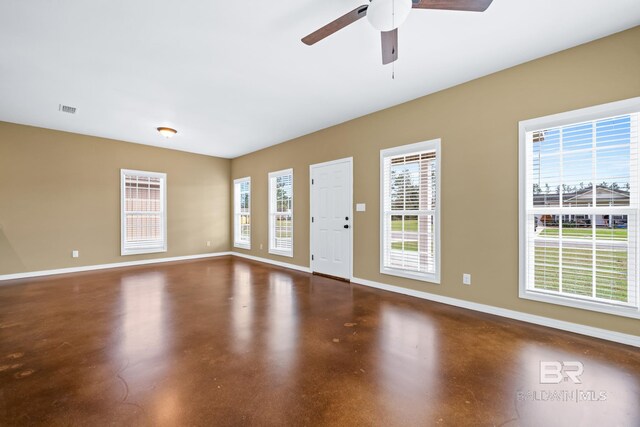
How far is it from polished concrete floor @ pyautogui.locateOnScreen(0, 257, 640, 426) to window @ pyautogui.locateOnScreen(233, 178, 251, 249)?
3.70 metres

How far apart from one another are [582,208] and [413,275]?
1.94m

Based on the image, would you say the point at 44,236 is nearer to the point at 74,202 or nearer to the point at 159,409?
the point at 74,202

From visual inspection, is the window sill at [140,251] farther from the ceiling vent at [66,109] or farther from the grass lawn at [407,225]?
the grass lawn at [407,225]

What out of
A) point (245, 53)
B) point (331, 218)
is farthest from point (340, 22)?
point (331, 218)

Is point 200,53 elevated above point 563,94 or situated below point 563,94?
above

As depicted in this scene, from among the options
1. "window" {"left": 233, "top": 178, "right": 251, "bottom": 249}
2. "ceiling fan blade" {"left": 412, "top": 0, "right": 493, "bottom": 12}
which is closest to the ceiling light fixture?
"ceiling fan blade" {"left": 412, "top": 0, "right": 493, "bottom": 12}

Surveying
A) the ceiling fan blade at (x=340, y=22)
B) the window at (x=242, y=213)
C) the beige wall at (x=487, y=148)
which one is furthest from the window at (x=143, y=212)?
the ceiling fan blade at (x=340, y=22)

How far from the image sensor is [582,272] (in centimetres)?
268

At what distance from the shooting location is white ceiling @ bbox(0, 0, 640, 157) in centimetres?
221

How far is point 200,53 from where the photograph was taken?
2.77 m

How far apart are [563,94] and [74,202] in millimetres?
7725

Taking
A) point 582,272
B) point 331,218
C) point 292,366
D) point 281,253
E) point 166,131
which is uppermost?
point 166,131

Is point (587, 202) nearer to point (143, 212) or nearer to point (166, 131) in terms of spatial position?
point (166, 131)

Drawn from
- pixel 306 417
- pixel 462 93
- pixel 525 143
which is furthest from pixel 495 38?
pixel 306 417
